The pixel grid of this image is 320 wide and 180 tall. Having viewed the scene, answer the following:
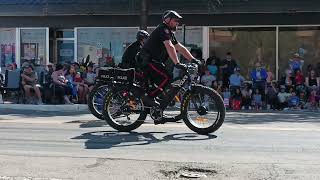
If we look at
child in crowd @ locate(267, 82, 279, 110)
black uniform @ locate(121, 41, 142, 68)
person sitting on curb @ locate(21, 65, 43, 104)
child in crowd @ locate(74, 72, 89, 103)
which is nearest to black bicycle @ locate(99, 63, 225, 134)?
black uniform @ locate(121, 41, 142, 68)

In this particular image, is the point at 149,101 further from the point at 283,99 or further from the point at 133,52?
the point at 283,99

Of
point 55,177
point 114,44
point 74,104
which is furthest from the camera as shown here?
point 114,44

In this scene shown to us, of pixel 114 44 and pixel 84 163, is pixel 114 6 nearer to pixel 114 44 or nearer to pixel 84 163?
pixel 114 44

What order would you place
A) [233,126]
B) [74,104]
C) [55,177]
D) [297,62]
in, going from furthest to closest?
[297,62]
[74,104]
[233,126]
[55,177]

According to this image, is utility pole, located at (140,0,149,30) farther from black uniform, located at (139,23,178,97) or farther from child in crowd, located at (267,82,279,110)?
black uniform, located at (139,23,178,97)

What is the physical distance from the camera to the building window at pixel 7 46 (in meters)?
23.0

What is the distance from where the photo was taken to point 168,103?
9.66m

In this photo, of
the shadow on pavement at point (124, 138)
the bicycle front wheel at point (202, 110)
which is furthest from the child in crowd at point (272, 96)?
the shadow on pavement at point (124, 138)

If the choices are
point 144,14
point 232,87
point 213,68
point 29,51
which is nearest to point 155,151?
point 232,87

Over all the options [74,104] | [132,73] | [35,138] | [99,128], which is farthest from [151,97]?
[74,104]

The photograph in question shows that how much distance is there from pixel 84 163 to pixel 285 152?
9.27 ft

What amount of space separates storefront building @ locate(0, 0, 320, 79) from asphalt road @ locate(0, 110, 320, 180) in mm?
8881

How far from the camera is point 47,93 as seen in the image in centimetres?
1712

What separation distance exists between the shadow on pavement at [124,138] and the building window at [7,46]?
14.1 m
